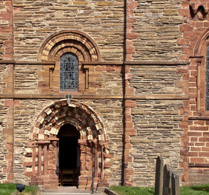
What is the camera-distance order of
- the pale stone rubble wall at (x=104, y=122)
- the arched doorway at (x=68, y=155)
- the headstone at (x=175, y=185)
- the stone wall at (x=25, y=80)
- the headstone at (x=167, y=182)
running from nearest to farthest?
the headstone at (x=175, y=185), the headstone at (x=167, y=182), the pale stone rubble wall at (x=104, y=122), the stone wall at (x=25, y=80), the arched doorway at (x=68, y=155)

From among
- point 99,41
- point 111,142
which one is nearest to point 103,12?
point 99,41

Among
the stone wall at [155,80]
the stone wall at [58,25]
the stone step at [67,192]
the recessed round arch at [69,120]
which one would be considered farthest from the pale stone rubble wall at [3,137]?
the stone wall at [155,80]

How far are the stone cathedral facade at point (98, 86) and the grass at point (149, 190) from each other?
63 cm

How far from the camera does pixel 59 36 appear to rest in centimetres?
1833

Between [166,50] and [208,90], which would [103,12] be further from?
→ [208,90]

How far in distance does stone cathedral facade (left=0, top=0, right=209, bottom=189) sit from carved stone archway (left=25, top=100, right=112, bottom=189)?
35mm

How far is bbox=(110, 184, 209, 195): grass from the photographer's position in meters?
16.1

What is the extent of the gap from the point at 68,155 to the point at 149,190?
5965 mm

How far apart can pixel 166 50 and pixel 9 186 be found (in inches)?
270

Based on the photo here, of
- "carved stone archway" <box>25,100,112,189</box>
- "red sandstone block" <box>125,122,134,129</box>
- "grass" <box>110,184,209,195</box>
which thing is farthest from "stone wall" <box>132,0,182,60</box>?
"grass" <box>110,184,209,195</box>

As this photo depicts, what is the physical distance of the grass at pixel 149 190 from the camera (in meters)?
16.1

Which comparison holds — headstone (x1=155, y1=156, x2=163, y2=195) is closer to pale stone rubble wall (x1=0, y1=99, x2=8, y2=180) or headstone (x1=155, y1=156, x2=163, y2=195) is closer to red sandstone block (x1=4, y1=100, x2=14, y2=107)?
pale stone rubble wall (x1=0, y1=99, x2=8, y2=180)

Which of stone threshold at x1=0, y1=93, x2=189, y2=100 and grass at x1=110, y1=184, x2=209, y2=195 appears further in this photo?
stone threshold at x1=0, y1=93, x2=189, y2=100

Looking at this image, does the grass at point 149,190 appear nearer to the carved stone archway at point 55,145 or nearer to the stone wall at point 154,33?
the carved stone archway at point 55,145
